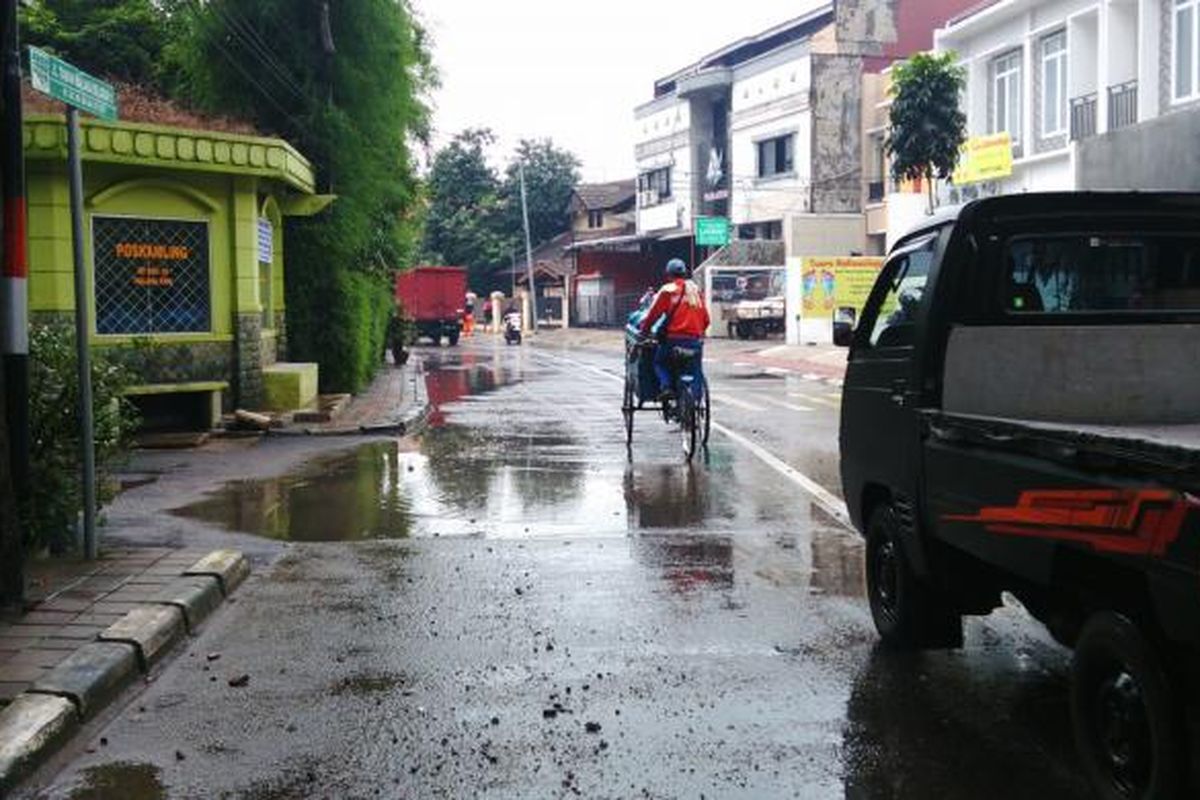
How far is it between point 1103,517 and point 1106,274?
199 cm

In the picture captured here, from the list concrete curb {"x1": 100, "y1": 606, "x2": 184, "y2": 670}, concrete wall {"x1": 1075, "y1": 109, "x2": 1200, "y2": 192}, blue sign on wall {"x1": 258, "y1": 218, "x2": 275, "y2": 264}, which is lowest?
concrete curb {"x1": 100, "y1": 606, "x2": 184, "y2": 670}

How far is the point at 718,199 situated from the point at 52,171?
38990 mm

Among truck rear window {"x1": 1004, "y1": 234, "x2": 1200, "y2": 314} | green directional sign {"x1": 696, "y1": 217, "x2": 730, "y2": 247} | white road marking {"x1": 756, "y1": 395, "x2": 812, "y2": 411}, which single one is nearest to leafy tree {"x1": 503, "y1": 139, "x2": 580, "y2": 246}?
green directional sign {"x1": 696, "y1": 217, "x2": 730, "y2": 247}

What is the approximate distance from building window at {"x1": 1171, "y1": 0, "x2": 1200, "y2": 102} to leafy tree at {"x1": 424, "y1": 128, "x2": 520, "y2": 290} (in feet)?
170

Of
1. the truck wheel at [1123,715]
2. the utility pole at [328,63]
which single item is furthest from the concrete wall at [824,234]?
the truck wheel at [1123,715]

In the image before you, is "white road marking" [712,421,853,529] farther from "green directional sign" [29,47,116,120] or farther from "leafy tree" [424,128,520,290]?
"leafy tree" [424,128,520,290]

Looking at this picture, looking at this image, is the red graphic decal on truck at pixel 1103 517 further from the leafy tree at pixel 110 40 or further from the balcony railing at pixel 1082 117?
the leafy tree at pixel 110 40

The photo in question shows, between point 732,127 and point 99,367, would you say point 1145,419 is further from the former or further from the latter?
point 732,127

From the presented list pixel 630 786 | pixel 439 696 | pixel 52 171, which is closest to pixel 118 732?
pixel 439 696

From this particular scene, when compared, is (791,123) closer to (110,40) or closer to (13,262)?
(110,40)

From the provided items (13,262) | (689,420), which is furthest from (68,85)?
(689,420)

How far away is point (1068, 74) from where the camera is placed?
2575 centimetres

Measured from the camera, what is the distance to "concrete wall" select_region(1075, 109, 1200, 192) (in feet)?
54.3

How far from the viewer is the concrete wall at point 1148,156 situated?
54.3 ft
